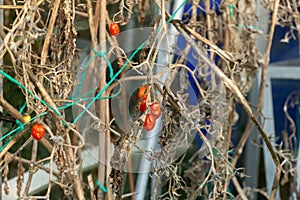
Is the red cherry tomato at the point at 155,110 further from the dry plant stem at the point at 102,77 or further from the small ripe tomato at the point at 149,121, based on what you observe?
the dry plant stem at the point at 102,77

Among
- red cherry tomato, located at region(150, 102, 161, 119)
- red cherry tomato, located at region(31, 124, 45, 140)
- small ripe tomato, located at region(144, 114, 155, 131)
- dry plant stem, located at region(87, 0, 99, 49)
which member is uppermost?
dry plant stem, located at region(87, 0, 99, 49)

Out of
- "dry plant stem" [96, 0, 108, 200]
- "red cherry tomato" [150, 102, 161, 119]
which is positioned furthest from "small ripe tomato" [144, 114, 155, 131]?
"dry plant stem" [96, 0, 108, 200]

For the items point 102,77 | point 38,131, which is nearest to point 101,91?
point 102,77

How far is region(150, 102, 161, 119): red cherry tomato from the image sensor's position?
0.95 m

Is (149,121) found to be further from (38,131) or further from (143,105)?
(38,131)

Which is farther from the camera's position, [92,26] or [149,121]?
[92,26]

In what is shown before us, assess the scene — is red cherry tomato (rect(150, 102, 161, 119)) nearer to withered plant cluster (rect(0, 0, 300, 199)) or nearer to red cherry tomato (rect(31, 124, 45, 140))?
withered plant cluster (rect(0, 0, 300, 199))

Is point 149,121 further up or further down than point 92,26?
further down

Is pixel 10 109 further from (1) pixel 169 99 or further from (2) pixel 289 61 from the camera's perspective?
(2) pixel 289 61

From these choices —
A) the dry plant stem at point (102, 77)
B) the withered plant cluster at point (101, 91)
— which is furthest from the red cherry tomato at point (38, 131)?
the dry plant stem at point (102, 77)

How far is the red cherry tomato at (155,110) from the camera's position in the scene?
95cm

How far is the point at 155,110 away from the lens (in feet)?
3.13

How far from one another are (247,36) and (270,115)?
2.13 feet

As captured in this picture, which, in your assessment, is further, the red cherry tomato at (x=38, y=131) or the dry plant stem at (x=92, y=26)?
the dry plant stem at (x=92, y=26)
